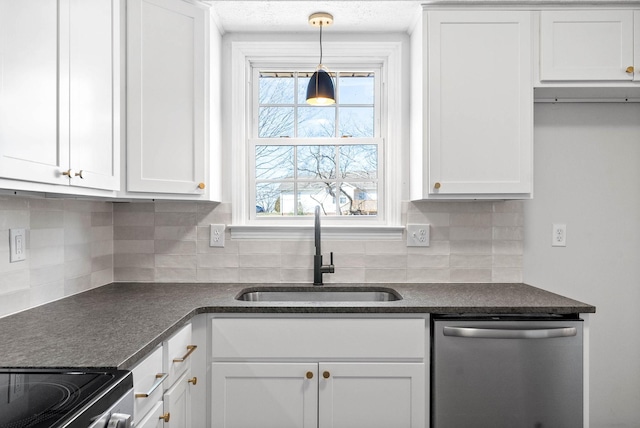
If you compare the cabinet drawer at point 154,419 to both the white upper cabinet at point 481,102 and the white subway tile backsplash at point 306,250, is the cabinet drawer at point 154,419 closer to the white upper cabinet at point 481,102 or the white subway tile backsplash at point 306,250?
the white subway tile backsplash at point 306,250

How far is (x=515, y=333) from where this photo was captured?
67.5 inches

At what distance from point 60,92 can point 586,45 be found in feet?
7.23

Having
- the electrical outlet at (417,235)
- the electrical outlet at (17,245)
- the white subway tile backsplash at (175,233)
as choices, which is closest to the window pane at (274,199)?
the white subway tile backsplash at (175,233)

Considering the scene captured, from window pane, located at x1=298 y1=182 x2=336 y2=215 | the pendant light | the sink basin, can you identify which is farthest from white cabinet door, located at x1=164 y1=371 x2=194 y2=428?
the pendant light

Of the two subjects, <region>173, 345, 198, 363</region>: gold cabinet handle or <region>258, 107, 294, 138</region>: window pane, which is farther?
<region>258, 107, 294, 138</region>: window pane

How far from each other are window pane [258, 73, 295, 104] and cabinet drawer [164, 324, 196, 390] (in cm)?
136

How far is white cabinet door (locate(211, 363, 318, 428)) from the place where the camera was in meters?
1.75

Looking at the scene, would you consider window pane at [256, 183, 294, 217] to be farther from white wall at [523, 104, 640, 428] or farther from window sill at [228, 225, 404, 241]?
white wall at [523, 104, 640, 428]

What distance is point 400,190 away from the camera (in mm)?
2371

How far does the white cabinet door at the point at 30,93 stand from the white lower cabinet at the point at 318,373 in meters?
0.88

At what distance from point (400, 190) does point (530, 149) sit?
67 cm

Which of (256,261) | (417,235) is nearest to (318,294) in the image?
(256,261)

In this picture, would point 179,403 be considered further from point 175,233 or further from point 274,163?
point 274,163

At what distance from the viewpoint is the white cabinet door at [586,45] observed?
6.67 feet
